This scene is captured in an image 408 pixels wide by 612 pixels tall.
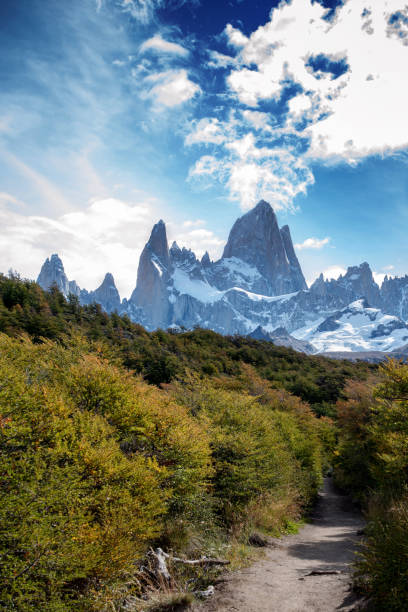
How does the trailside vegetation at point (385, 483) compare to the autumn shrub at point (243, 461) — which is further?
the autumn shrub at point (243, 461)

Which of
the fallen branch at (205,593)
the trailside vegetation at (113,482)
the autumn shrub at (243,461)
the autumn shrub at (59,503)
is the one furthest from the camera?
the autumn shrub at (243,461)

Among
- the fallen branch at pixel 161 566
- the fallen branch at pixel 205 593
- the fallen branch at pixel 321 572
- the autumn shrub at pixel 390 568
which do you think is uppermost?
the autumn shrub at pixel 390 568

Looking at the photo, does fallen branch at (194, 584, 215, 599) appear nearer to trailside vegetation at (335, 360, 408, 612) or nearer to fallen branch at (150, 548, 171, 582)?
fallen branch at (150, 548, 171, 582)

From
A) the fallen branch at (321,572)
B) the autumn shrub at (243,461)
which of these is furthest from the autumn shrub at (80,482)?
the fallen branch at (321,572)

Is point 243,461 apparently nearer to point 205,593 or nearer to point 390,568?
point 205,593

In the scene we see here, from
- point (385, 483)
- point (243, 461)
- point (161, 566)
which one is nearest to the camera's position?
point (161, 566)

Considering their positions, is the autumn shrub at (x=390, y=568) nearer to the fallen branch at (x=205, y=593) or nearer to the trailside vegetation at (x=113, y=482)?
the fallen branch at (x=205, y=593)

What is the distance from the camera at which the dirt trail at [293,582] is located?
629 centimetres

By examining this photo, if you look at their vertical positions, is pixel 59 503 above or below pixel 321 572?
above

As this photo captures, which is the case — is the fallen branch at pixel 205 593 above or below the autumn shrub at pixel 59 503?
below

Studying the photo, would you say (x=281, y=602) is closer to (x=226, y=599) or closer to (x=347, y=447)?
(x=226, y=599)

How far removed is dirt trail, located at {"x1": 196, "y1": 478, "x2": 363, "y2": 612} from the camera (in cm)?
629

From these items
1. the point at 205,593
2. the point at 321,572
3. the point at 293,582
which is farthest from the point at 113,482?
the point at 321,572

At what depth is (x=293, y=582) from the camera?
303 inches
